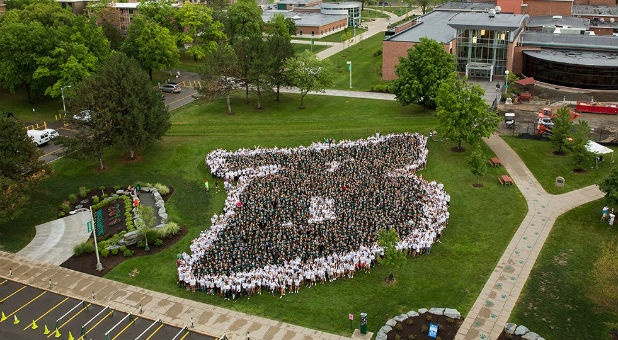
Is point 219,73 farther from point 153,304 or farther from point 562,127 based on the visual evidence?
point 153,304

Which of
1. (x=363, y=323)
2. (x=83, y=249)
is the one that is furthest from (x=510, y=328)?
(x=83, y=249)

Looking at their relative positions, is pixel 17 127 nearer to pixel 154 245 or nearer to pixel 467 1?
pixel 154 245

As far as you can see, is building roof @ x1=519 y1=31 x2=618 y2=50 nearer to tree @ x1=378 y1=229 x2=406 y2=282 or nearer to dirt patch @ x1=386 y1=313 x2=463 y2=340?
tree @ x1=378 y1=229 x2=406 y2=282

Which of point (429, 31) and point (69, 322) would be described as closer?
point (69, 322)

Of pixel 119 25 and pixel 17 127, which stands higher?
pixel 119 25

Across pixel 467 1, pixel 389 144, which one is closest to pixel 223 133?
pixel 389 144

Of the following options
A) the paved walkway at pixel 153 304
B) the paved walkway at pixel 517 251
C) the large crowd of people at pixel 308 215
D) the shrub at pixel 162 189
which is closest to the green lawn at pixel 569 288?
the paved walkway at pixel 517 251

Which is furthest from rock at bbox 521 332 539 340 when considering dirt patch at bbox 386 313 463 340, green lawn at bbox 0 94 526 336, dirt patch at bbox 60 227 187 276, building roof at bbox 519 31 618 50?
building roof at bbox 519 31 618 50
